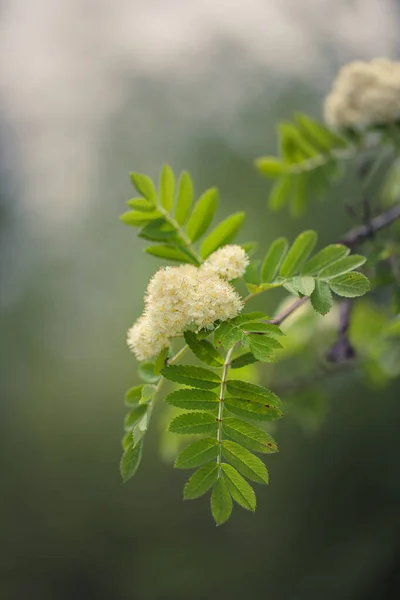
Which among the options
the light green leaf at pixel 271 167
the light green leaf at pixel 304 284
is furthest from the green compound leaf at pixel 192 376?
the light green leaf at pixel 271 167

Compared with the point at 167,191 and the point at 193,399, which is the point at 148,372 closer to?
the point at 193,399

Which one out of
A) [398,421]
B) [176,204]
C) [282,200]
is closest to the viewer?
[176,204]

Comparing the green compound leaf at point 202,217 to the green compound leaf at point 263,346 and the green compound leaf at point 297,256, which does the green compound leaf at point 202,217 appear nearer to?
the green compound leaf at point 297,256

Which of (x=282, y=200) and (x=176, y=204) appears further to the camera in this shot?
(x=282, y=200)

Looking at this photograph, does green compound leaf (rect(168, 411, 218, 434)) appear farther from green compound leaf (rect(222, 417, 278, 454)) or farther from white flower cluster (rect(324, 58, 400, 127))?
white flower cluster (rect(324, 58, 400, 127))

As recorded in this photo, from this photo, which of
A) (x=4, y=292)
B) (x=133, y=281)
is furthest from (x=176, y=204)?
(x=4, y=292)

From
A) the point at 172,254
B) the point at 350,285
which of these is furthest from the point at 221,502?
the point at 172,254

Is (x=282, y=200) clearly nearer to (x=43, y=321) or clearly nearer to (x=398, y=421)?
(x=398, y=421)
